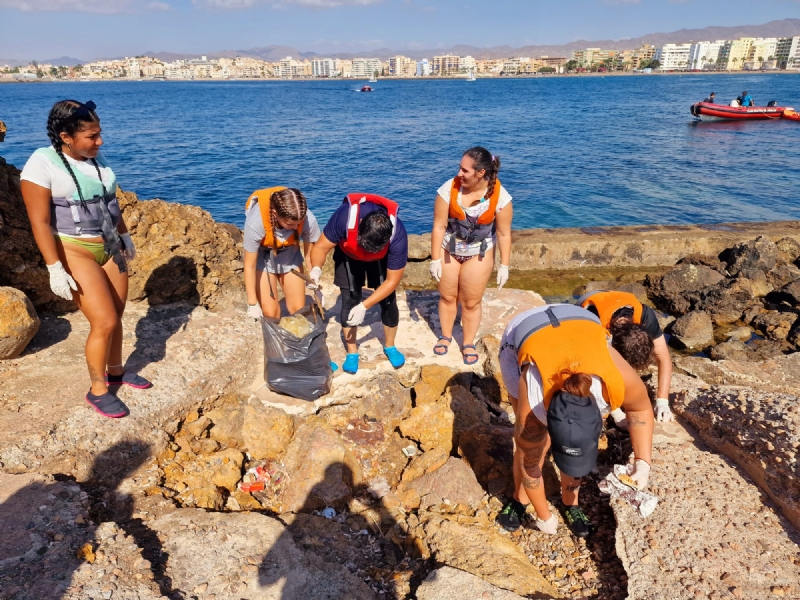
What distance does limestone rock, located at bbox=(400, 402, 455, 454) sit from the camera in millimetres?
3645

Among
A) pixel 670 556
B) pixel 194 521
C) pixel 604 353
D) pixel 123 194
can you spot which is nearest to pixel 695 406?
pixel 670 556

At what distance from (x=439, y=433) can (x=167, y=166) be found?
18372 mm

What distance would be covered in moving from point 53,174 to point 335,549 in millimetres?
2530

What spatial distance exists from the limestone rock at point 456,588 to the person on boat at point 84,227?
2.19 m

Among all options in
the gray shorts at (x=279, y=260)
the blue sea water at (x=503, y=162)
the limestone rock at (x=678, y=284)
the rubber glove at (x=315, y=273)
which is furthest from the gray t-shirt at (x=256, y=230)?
the blue sea water at (x=503, y=162)

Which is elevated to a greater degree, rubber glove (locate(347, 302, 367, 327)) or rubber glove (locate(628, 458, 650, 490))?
rubber glove (locate(347, 302, 367, 327))

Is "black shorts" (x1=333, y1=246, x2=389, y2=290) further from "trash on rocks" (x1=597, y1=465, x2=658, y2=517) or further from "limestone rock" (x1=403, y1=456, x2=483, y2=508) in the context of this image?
"trash on rocks" (x1=597, y1=465, x2=658, y2=517)

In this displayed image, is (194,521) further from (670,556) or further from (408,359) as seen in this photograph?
(670,556)

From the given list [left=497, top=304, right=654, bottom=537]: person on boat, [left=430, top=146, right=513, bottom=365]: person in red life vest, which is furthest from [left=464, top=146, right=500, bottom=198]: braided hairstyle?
[left=497, top=304, right=654, bottom=537]: person on boat

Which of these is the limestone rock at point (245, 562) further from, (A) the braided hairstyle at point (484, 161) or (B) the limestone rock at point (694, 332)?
(B) the limestone rock at point (694, 332)

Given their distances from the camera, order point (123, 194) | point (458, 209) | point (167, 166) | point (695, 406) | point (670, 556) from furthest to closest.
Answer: point (167, 166), point (123, 194), point (458, 209), point (695, 406), point (670, 556)

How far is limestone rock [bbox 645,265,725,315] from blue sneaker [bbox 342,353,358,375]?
492cm

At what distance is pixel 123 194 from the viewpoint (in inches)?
189

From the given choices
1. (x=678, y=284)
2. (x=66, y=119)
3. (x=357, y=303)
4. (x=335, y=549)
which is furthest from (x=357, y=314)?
(x=678, y=284)
